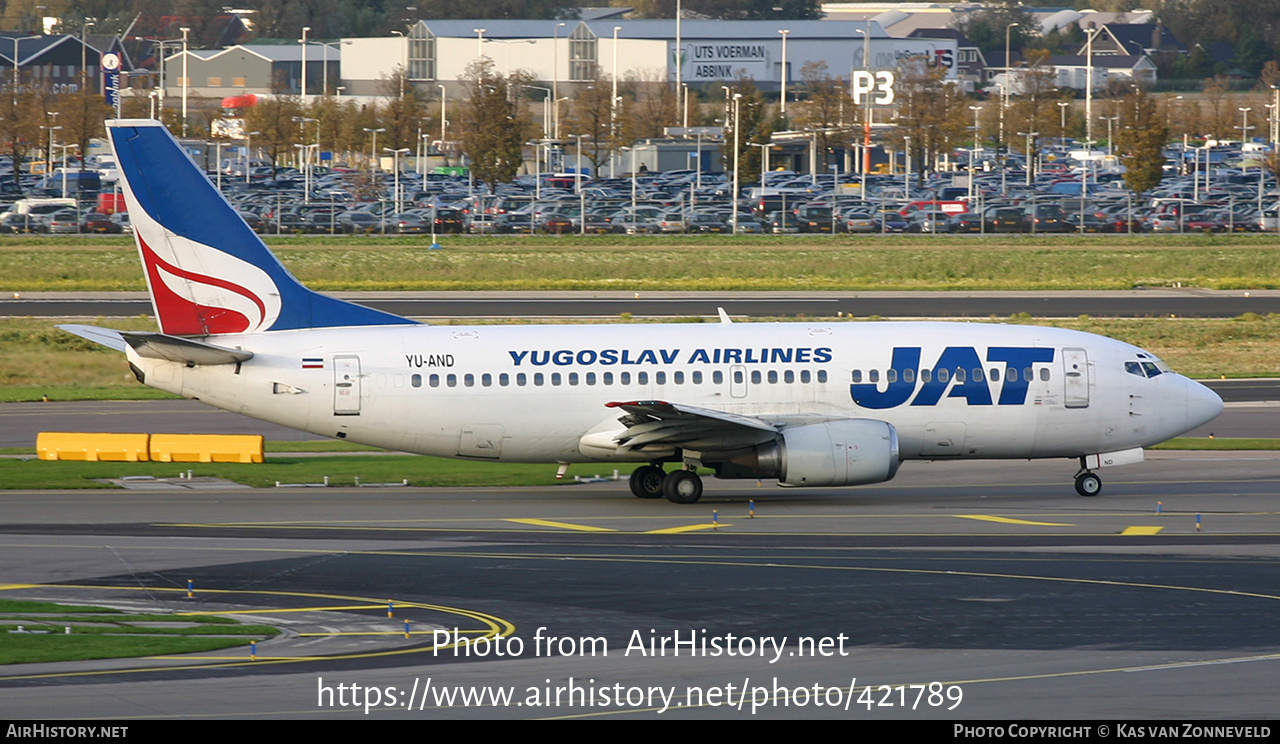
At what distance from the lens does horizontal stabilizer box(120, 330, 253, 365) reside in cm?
3123

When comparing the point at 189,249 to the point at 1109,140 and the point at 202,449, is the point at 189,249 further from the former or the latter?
the point at 1109,140

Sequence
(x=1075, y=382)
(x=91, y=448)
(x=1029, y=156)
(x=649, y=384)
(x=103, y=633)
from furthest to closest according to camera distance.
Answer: (x=1029, y=156), (x=91, y=448), (x=1075, y=382), (x=649, y=384), (x=103, y=633)

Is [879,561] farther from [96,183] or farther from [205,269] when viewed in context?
[96,183]

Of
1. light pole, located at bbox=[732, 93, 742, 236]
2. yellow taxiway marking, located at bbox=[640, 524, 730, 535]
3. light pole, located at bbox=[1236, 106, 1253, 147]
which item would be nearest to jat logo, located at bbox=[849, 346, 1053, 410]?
A: yellow taxiway marking, located at bbox=[640, 524, 730, 535]

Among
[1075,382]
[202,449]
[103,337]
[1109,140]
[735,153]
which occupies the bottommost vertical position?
[202,449]

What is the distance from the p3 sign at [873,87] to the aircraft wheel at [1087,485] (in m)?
139

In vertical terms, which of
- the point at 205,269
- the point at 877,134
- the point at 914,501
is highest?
the point at 877,134

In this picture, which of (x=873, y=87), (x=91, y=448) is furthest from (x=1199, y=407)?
(x=873, y=87)

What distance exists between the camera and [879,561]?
1022 inches

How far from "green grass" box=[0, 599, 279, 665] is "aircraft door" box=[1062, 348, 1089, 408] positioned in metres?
20.1

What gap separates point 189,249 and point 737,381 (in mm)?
12652

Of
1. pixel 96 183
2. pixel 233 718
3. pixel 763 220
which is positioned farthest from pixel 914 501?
pixel 96 183

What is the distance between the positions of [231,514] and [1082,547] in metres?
17.7

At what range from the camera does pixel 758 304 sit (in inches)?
2758
